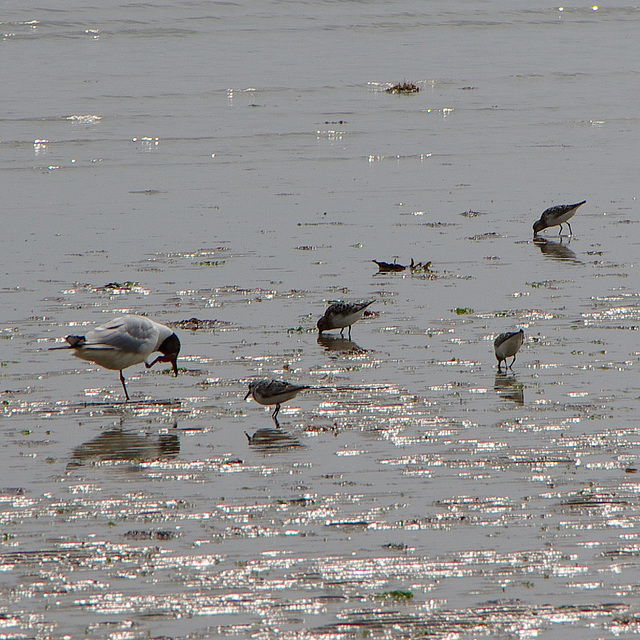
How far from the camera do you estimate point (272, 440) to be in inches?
306

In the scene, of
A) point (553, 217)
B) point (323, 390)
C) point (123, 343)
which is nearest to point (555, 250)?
point (553, 217)

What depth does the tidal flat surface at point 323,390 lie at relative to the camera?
545cm

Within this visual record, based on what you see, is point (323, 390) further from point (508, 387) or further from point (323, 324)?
point (323, 324)

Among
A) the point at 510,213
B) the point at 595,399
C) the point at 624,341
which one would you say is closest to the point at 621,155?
the point at 510,213

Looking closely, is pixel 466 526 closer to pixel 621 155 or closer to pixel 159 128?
pixel 621 155

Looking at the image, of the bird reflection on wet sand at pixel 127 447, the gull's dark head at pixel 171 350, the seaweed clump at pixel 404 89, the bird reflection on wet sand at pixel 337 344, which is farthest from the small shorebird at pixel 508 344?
the seaweed clump at pixel 404 89

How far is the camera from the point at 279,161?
22.1 meters

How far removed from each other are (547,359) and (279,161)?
13.3m

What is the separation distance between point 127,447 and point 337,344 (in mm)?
3159

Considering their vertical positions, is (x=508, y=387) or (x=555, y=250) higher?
(x=508, y=387)

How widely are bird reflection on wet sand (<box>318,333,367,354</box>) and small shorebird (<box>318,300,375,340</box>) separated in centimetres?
10

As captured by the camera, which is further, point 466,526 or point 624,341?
point 624,341

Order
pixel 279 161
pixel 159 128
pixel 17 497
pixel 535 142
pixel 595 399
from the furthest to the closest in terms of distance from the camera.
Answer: pixel 159 128
pixel 535 142
pixel 279 161
pixel 595 399
pixel 17 497

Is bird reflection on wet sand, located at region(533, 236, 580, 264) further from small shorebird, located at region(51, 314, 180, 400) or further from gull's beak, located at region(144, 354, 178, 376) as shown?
small shorebird, located at region(51, 314, 180, 400)
